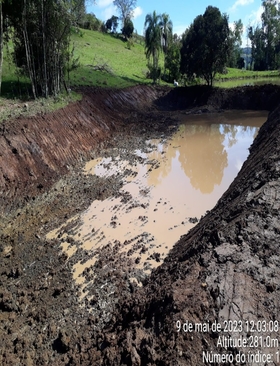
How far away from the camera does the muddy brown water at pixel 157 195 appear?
8688mm

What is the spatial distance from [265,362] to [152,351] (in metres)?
1.51

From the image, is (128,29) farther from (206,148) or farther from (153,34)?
(206,148)

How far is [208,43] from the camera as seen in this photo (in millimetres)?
28672

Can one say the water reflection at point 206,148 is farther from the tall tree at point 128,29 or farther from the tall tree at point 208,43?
the tall tree at point 128,29

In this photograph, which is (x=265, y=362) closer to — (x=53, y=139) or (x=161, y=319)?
(x=161, y=319)

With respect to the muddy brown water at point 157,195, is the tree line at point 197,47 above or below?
above

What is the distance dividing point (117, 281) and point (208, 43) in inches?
1096

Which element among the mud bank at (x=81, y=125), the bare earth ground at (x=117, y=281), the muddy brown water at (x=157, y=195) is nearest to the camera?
the bare earth ground at (x=117, y=281)

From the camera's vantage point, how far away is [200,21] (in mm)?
28844

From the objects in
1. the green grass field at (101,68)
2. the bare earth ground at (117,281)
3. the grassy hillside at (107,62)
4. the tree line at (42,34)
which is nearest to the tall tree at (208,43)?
the green grass field at (101,68)

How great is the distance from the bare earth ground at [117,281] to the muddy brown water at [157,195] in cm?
46

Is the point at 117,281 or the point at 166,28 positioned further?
the point at 166,28

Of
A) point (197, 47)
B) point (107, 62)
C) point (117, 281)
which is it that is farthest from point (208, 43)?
point (117, 281)

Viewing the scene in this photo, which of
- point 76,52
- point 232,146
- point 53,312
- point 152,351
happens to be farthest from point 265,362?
point 76,52
